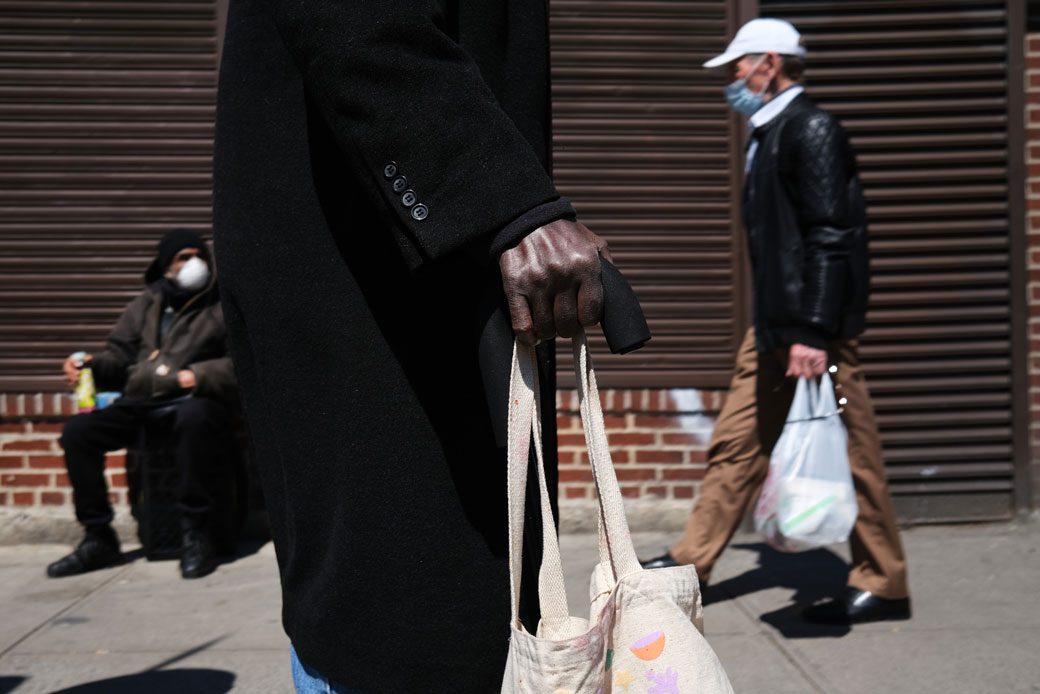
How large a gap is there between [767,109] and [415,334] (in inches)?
113

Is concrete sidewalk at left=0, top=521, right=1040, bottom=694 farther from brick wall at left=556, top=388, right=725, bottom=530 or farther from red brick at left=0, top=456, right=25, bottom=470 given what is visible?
red brick at left=0, top=456, right=25, bottom=470

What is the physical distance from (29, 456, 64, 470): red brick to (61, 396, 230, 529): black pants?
338mm

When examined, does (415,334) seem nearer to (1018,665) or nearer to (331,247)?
(331,247)

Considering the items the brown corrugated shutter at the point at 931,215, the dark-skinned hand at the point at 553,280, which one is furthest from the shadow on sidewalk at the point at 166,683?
the brown corrugated shutter at the point at 931,215

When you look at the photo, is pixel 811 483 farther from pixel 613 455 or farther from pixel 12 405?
pixel 12 405

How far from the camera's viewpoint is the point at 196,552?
4863 millimetres

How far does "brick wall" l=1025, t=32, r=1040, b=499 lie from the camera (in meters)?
5.29

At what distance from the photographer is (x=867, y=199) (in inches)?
207

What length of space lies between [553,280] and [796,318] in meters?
2.55

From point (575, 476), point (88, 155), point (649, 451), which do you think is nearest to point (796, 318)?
point (649, 451)

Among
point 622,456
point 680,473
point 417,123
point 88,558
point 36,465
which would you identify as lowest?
point 88,558

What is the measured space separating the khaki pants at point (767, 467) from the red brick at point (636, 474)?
1146mm

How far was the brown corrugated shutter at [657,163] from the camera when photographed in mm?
5223

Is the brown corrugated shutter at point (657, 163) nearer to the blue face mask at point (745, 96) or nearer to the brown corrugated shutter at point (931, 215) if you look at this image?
the brown corrugated shutter at point (931, 215)
